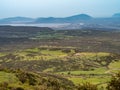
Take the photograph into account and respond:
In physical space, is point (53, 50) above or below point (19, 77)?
below

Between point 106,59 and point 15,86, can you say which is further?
point 106,59

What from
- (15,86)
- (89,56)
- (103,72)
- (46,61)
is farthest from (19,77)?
(89,56)

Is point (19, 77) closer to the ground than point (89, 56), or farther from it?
farther from it

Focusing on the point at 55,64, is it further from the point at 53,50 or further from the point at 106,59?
the point at 53,50

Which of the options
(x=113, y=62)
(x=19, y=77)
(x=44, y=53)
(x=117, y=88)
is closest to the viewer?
(x=117, y=88)

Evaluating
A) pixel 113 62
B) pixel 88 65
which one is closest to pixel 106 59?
pixel 113 62

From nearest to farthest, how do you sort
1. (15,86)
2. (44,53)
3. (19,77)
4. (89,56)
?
(15,86), (19,77), (89,56), (44,53)

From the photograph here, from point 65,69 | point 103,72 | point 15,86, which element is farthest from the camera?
point 65,69

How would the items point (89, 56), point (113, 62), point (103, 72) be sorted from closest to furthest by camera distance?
point (103, 72)
point (113, 62)
point (89, 56)

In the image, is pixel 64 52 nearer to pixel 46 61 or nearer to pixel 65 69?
pixel 46 61
